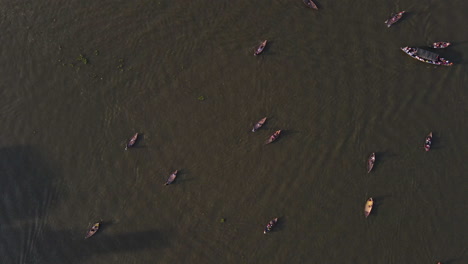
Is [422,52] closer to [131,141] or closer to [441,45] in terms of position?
[441,45]

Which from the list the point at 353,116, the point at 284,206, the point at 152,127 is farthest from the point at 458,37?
the point at 152,127

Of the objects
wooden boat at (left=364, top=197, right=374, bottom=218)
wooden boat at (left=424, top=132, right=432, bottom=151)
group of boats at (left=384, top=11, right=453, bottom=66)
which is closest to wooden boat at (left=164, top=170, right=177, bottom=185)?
wooden boat at (left=364, top=197, right=374, bottom=218)

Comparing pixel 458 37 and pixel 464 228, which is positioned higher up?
pixel 458 37

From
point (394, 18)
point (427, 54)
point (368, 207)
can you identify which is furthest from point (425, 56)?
point (368, 207)

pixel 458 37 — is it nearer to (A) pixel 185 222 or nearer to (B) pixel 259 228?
(B) pixel 259 228

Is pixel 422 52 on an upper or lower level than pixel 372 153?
upper

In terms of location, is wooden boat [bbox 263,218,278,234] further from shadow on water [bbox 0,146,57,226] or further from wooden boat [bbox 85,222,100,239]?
shadow on water [bbox 0,146,57,226]
